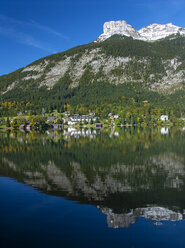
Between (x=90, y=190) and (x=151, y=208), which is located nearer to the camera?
(x=151, y=208)

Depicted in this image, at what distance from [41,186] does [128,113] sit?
558 feet

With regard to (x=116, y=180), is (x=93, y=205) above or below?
below

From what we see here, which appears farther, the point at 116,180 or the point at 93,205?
the point at 116,180

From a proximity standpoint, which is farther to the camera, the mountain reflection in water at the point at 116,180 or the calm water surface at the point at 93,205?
the mountain reflection in water at the point at 116,180

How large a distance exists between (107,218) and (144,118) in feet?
591

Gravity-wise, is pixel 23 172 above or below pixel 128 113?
below

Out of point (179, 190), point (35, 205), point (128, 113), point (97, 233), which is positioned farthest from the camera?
point (128, 113)

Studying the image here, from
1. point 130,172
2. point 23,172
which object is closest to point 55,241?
point 130,172

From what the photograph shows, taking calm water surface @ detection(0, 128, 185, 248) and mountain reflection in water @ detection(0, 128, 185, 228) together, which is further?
mountain reflection in water @ detection(0, 128, 185, 228)

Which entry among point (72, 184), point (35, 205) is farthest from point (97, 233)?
point (72, 184)

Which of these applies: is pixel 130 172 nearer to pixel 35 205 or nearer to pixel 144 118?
pixel 35 205

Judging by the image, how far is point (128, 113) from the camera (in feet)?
626

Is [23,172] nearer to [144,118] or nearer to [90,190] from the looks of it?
[90,190]

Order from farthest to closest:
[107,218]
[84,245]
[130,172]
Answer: [130,172], [107,218], [84,245]
